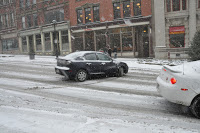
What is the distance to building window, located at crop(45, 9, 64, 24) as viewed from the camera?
3212 cm

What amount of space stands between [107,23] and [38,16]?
564 inches

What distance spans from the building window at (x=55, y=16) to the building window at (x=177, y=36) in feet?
56.1

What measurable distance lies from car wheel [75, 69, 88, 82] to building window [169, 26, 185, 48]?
1524cm

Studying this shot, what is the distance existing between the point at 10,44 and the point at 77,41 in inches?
702

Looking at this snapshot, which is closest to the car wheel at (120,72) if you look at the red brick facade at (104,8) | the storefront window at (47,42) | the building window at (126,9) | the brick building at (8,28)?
the red brick facade at (104,8)

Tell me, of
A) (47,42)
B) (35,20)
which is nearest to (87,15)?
(47,42)

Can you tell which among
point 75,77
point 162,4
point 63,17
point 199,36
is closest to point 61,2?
point 63,17

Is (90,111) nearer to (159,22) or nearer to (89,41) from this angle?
(159,22)

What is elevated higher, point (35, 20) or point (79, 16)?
point (35, 20)

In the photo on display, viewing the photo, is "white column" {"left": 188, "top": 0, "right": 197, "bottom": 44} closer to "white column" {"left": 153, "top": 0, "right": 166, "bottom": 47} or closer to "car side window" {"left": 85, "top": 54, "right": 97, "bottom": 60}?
"white column" {"left": 153, "top": 0, "right": 166, "bottom": 47}

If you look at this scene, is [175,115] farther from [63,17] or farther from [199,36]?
[63,17]

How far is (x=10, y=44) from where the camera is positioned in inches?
1615

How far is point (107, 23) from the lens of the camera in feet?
89.0

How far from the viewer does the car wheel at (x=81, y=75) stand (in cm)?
1042
